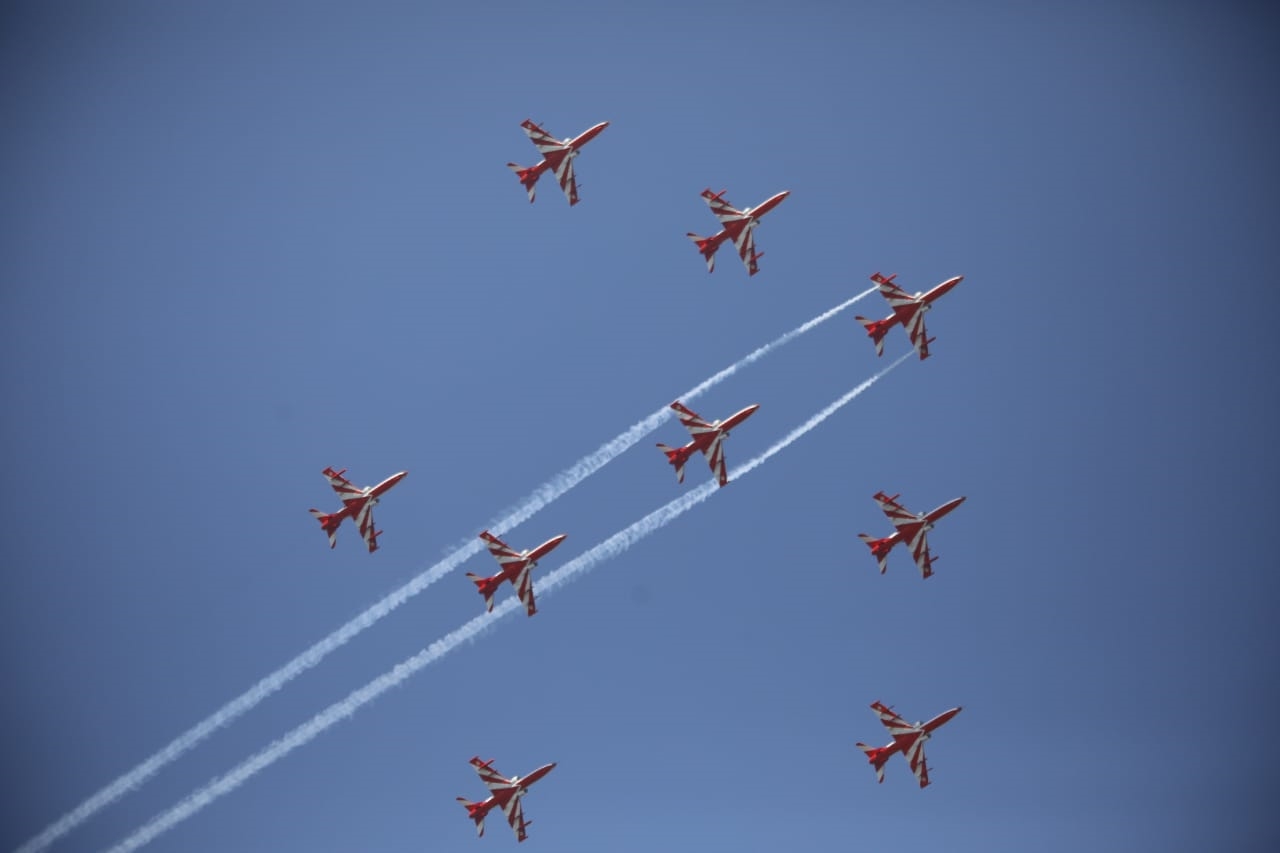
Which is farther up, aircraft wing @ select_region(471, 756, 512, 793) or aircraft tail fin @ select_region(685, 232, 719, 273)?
aircraft tail fin @ select_region(685, 232, 719, 273)

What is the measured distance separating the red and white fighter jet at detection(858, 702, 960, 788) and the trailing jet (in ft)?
47.7

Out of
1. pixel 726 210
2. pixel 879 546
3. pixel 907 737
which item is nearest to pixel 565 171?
pixel 726 210

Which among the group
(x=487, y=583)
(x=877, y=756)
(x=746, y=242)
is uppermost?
(x=746, y=242)

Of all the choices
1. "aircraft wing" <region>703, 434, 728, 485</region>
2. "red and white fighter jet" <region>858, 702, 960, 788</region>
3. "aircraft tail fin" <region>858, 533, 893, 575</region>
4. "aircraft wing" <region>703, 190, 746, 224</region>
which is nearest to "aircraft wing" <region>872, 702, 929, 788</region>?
"red and white fighter jet" <region>858, 702, 960, 788</region>

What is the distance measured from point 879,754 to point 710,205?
28299 mm

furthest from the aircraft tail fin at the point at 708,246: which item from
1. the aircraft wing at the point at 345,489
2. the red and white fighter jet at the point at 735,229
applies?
the aircraft wing at the point at 345,489

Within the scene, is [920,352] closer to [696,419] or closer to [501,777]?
[696,419]

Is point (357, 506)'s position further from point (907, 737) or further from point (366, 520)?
point (907, 737)

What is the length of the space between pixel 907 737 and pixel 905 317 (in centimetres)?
2059

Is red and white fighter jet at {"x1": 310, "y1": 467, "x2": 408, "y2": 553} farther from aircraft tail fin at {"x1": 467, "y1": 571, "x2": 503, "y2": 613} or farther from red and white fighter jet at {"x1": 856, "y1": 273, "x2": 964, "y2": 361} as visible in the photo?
red and white fighter jet at {"x1": 856, "y1": 273, "x2": 964, "y2": 361}

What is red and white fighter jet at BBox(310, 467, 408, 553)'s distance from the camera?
2884 inches

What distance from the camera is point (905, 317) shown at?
234 feet

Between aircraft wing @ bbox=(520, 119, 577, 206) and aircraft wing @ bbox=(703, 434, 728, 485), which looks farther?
aircraft wing @ bbox=(520, 119, 577, 206)

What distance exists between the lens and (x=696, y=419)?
71.0 m
